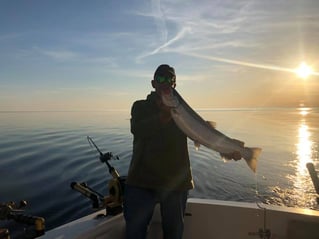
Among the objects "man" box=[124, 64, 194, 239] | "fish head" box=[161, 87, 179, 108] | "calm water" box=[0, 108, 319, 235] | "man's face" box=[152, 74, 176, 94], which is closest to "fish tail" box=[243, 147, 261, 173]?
"man" box=[124, 64, 194, 239]

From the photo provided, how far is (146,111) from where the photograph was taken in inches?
141

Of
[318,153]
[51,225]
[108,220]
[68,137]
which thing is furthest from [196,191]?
[68,137]

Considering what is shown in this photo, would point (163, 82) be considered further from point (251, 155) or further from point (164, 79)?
point (251, 155)

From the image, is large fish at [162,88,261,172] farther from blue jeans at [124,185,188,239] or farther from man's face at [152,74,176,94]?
blue jeans at [124,185,188,239]

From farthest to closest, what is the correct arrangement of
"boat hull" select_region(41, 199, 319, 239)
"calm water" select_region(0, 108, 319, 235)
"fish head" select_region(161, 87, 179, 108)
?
"calm water" select_region(0, 108, 319, 235)
"boat hull" select_region(41, 199, 319, 239)
"fish head" select_region(161, 87, 179, 108)

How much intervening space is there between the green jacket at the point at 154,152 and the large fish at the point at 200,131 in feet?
0.49

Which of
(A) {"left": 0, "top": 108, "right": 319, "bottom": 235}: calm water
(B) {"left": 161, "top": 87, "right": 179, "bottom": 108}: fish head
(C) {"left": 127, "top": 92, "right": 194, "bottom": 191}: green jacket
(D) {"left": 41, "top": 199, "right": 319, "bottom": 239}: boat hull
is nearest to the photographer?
(B) {"left": 161, "top": 87, "right": 179, "bottom": 108}: fish head

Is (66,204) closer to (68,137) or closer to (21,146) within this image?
(21,146)

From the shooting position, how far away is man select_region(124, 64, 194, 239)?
138 inches

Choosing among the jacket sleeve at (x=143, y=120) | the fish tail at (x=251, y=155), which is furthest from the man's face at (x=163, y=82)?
the fish tail at (x=251, y=155)

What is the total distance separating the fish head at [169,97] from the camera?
3443 millimetres

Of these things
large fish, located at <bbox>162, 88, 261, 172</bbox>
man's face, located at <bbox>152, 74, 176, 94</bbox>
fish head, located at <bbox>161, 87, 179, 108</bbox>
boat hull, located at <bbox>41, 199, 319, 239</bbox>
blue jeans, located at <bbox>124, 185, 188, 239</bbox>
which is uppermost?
man's face, located at <bbox>152, 74, 176, 94</bbox>

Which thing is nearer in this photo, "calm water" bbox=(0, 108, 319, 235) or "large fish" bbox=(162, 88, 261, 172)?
"large fish" bbox=(162, 88, 261, 172)

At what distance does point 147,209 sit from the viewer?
3602mm
